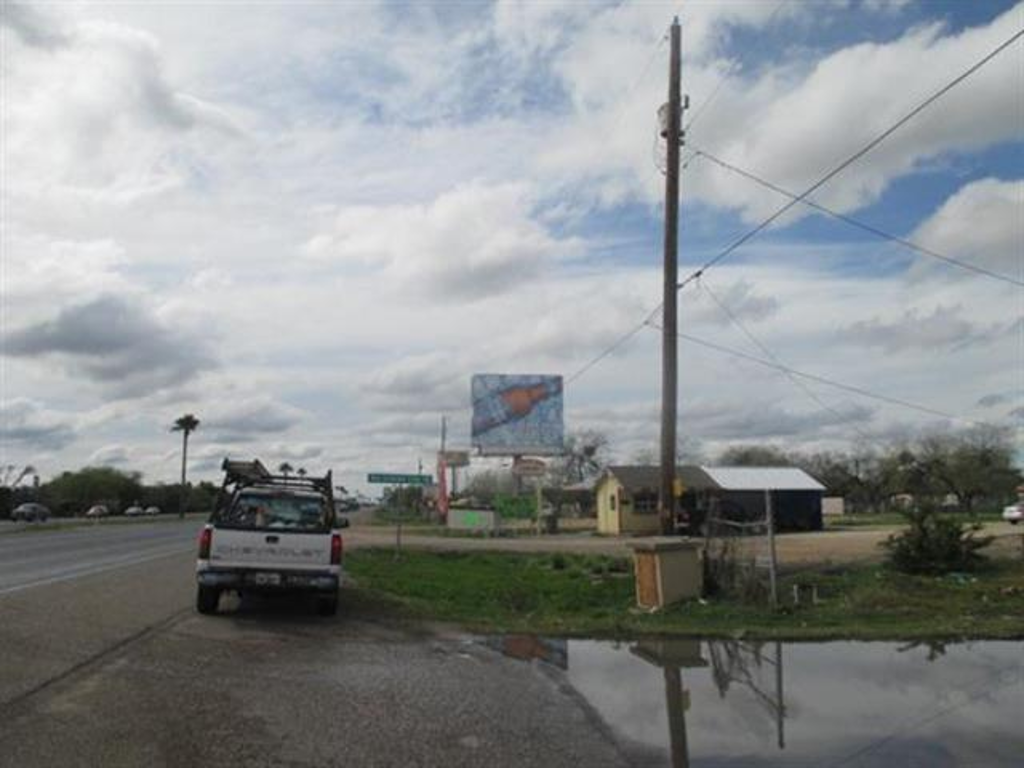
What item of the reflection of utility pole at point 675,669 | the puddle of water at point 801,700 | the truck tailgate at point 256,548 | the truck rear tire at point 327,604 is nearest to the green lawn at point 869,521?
the truck rear tire at point 327,604

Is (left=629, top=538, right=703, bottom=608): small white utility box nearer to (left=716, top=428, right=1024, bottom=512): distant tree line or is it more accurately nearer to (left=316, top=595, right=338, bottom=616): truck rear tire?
(left=316, top=595, right=338, bottom=616): truck rear tire

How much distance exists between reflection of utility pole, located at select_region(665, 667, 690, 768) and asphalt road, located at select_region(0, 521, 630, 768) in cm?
39

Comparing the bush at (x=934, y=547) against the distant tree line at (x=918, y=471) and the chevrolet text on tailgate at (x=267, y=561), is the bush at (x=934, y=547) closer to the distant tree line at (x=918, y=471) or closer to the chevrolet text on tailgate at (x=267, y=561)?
the chevrolet text on tailgate at (x=267, y=561)

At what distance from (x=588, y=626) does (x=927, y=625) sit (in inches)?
171

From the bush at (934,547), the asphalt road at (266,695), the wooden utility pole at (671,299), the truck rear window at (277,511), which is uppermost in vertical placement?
the wooden utility pole at (671,299)

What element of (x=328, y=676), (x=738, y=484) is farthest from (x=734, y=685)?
(x=738, y=484)

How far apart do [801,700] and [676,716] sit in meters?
1.30

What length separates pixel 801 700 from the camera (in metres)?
8.85

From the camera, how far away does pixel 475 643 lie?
1273cm

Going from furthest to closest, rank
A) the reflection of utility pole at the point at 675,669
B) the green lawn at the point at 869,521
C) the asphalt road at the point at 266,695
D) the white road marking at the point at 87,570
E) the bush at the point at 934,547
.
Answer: the green lawn at the point at 869,521 → the white road marking at the point at 87,570 → the bush at the point at 934,547 → the reflection of utility pole at the point at 675,669 → the asphalt road at the point at 266,695

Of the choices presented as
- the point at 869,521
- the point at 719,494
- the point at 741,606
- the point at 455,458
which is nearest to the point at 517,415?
the point at 455,458

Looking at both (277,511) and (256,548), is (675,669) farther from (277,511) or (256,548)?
(277,511)

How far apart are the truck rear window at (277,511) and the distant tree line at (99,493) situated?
100664 millimetres

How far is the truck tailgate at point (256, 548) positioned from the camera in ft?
47.2
